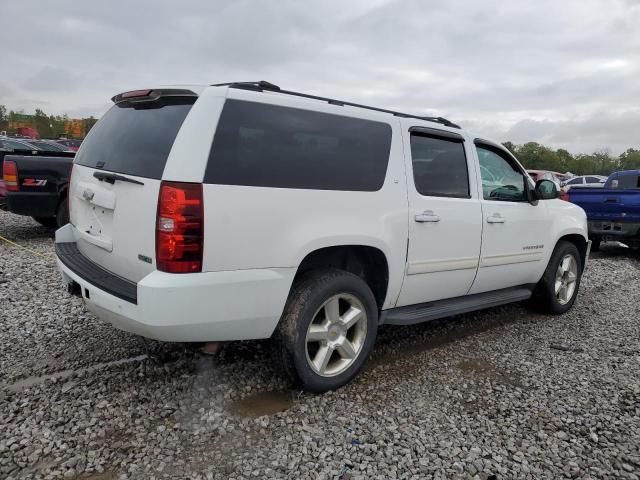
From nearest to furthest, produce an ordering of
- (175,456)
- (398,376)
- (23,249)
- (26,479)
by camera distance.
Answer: (26,479)
(175,456)
(398,376)
(23,249)

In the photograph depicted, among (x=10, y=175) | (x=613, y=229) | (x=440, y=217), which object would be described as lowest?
(x=613, y=229)

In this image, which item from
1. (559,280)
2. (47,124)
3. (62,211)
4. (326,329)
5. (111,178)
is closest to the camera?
(111,178)

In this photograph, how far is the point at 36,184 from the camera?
7156mm

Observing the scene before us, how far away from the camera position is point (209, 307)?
259cm

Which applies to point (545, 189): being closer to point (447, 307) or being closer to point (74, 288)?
point (447, 307)

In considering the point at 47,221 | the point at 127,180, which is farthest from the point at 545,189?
the point at 47,221

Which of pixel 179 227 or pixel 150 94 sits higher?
pixel 150 94

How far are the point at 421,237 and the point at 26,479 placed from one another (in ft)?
8.91

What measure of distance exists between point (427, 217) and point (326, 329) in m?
1.13

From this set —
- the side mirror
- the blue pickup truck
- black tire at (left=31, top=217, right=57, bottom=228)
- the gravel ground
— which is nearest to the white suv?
the gravel ground

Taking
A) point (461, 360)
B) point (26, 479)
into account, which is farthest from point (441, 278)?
point (26, 479)

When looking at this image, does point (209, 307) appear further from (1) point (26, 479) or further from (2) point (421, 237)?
(2) point (421, 237)

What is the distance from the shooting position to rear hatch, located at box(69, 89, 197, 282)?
263 centimetres

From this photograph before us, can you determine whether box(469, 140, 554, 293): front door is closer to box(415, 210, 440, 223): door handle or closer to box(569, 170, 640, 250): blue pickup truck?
box(415, 210, 440, 223): door handle
